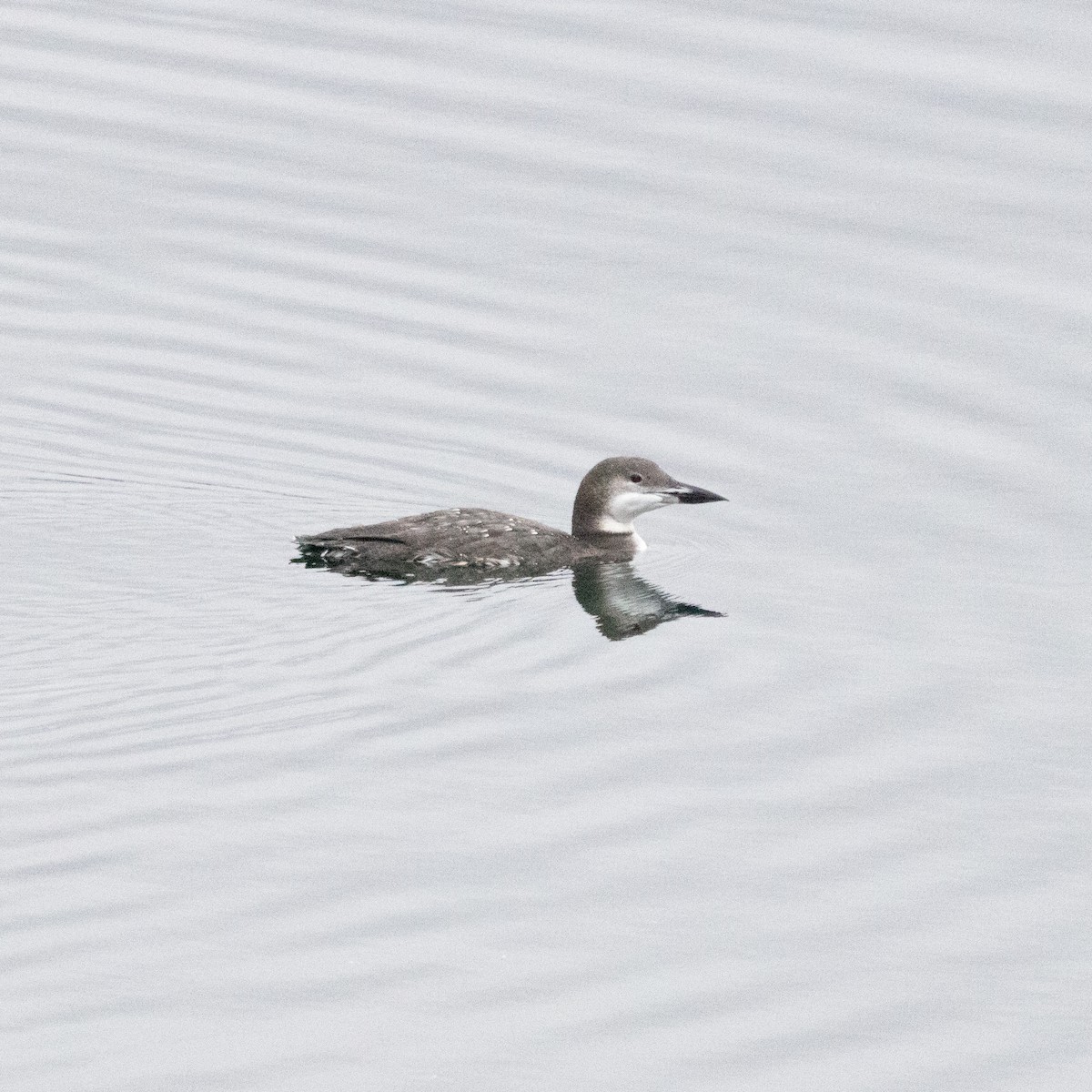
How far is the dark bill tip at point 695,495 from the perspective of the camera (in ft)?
43.9

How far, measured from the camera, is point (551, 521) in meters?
13.9

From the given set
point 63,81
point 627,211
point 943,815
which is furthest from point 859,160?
point 943,815

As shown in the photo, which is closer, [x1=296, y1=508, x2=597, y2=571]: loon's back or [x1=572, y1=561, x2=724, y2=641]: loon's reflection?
[x1=572, y1=561, x2=724, y2=641]: loon's reflection

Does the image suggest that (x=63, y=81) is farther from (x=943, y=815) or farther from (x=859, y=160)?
(x=943, y=815)

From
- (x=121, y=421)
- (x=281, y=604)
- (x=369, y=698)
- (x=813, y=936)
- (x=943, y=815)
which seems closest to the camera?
(x=813, y=936)

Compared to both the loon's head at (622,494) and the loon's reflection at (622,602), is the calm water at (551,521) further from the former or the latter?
the loon's head at (622,494)

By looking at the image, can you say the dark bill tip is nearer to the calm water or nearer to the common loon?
the common loon

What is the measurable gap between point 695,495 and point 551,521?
0.86m

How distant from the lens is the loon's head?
13.4 metres

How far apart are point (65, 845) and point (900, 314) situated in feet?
25.5

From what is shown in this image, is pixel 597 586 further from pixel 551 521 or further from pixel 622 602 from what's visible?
pixel 551 521

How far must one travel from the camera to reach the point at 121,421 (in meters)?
14.2

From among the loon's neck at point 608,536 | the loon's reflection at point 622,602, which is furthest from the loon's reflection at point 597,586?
the loon's neck at point 608,536

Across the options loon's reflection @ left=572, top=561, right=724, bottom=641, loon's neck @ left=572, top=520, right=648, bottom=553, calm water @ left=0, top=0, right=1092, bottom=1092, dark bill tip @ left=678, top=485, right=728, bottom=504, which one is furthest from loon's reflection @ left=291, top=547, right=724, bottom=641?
dark bill tip @ left=678, top=485, right=728, bottom=504
